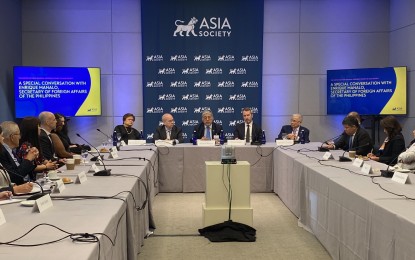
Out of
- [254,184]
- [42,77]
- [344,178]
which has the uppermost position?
[42,77]

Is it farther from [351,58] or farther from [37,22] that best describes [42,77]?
[351,58]

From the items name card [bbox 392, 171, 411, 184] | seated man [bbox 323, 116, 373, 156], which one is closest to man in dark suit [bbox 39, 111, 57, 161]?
seated man [bbox 323, 116, 373, 156]

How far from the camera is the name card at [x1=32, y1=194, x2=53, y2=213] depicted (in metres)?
2.31

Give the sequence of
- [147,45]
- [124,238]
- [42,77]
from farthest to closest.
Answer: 1. [147,45]
2. [42,77]
3. [124,238]

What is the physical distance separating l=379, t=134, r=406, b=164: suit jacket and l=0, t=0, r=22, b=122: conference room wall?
5.58 meters

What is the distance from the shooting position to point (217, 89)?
26.5ft

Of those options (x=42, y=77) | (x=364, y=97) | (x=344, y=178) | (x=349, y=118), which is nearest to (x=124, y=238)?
(x=344, y=178)

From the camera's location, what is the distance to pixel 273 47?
8.23m

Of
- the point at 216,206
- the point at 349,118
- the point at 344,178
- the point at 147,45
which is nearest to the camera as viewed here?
the point at 344,178

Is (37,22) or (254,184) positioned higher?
(37,22)

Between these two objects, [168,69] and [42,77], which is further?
[168,69]

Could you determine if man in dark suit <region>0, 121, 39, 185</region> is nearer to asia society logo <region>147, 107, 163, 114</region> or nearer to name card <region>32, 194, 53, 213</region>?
name card <region>32, 194, 53, 213</region>

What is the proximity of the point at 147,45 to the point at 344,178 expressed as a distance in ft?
17.3

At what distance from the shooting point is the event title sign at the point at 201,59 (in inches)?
315
